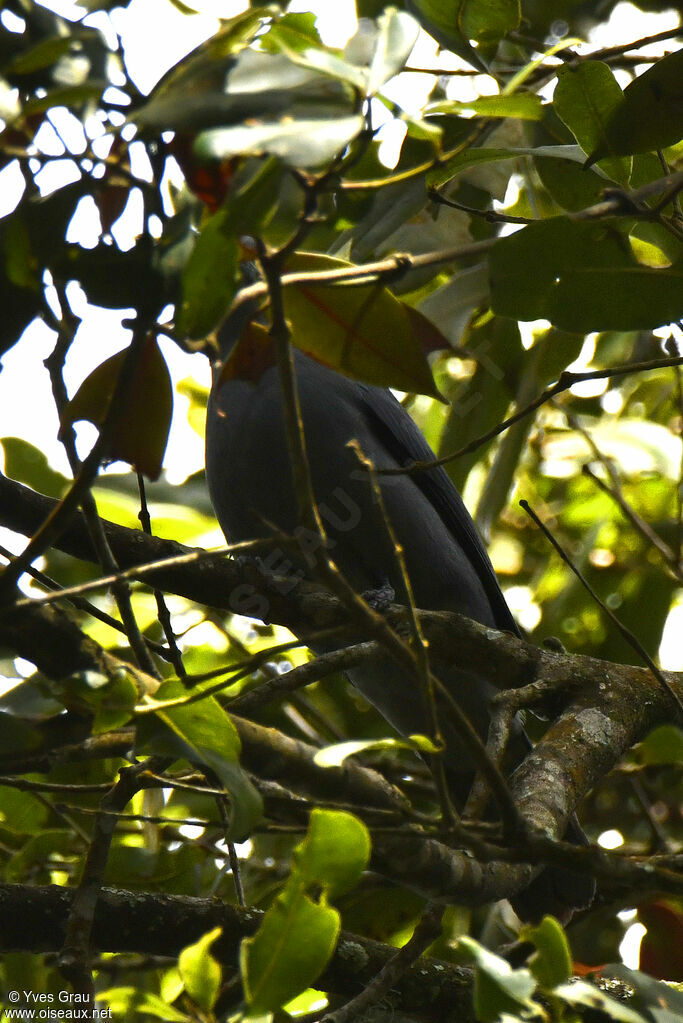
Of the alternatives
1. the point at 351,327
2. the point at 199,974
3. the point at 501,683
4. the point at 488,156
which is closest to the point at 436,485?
the point at 501,683

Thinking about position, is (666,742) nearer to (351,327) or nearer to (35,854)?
(351,327)

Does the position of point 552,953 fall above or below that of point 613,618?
below

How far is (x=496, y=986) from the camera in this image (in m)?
1.26

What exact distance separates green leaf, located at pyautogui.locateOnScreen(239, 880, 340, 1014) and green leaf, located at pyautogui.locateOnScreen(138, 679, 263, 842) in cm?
11

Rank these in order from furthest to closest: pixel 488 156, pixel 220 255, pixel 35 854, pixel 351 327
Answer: pixel 35 854
pixel 488 156
pixel 351 327
pixel 220 255

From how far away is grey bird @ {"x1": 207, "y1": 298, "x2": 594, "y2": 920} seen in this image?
308cm

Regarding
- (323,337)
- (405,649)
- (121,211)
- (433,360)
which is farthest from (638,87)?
(433,360)

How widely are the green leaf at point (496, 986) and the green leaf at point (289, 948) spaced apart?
173mm

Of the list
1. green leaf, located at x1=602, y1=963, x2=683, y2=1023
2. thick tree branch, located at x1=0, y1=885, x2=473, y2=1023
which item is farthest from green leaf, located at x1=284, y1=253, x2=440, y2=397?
thick tree branch, located at x1=0, y1=885, x2=473, y2=1023

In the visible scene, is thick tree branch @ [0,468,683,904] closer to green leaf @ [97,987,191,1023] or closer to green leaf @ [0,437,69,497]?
green leaf @ [97,987,191,1023]

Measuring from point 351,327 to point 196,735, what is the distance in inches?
24.0

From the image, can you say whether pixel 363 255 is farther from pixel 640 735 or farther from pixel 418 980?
pixel 418 980

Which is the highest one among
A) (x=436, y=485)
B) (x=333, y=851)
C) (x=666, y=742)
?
(x=436, y=485)

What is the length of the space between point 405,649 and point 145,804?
1996mm
